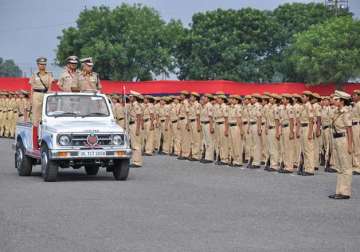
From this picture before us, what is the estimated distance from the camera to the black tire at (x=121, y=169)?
21781 millimetres

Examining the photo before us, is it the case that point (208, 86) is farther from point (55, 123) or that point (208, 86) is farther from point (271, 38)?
point (271, 38)

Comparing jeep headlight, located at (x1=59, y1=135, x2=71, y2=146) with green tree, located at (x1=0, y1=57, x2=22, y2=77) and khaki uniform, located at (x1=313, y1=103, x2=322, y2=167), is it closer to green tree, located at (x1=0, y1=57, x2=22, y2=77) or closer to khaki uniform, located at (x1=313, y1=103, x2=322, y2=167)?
khaki uniform, located at (x1=313, y1=103, x2=322, y2=167)

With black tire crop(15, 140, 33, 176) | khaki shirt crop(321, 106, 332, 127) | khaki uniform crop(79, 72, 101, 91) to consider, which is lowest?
black tire crop(15, 140, 33, 176)

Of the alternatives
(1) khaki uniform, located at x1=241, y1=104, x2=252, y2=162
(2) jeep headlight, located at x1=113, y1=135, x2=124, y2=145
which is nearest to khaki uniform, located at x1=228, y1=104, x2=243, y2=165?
(1) khaki uniform, located at x1=241, y1=104, x2=252, y2=162

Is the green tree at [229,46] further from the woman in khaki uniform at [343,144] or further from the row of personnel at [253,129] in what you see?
the woman in khaki uniform at [343,144]

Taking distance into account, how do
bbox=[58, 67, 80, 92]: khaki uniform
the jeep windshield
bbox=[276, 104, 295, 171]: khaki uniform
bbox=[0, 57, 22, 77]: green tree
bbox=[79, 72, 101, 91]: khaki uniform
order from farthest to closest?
bbox=[0, 57, 22, 77]: green tree, bbox=[276, 104, 295, 171]: khaki uniform, bbox=[79, 72, 101, 91]: khaki uniform, bbox=[58, 67, 80, 92]: khaki uniform, the jeep windshield

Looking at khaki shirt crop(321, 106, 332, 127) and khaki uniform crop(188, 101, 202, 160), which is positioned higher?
khaki shirt crop(321, 106, 332, 127)

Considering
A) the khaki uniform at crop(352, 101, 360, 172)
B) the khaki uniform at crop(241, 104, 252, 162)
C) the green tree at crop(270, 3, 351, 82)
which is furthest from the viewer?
the green tree at crop(270, 3, 351, 82)

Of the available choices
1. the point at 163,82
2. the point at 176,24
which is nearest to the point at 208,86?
the point at 163,82

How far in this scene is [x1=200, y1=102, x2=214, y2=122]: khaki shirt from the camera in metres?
29.2

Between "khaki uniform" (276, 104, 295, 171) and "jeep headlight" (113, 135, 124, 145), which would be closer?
"jeep headlight" (113, 135, 124, 145)

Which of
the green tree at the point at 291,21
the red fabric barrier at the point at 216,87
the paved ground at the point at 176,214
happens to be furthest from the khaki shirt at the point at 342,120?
the green tree at the point at 291,21

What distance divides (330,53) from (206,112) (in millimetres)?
49487

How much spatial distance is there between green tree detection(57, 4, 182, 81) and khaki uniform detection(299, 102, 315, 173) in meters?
66.9
